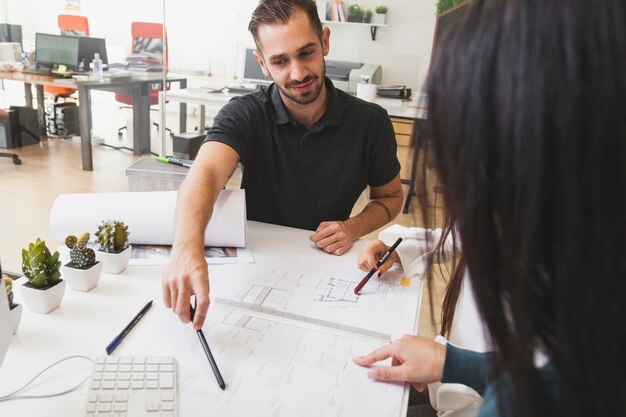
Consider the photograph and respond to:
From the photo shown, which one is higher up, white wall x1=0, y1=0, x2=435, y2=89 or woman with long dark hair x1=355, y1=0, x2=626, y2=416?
white wall x1=0, y1=0, x2=435, y2=89

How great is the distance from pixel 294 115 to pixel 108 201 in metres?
0.59

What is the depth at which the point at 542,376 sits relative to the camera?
0.39 meters

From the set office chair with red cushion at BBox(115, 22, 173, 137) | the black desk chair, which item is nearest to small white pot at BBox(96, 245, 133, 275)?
the black desk chair

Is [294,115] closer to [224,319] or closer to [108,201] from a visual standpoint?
[108,201]

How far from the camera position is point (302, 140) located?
1.39m

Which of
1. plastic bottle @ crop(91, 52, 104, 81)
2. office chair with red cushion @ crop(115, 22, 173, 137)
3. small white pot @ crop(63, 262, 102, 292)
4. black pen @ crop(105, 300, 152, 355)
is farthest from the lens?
office chair with red cushion @ crop(115, 22, 173, 137)

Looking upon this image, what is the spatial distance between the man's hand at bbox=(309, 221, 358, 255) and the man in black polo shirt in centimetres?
5

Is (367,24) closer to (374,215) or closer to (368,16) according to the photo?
(368,16)

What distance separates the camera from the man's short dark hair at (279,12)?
1.28m

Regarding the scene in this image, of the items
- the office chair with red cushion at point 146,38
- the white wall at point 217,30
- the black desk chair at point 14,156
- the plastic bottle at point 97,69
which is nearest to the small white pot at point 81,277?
the black desk chair at point 14,156

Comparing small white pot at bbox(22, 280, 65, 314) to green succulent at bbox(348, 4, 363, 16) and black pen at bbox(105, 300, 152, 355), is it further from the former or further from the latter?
green succulent at bbox(348, 4, 363, 16)

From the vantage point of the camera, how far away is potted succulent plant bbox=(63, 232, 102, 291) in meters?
0.85

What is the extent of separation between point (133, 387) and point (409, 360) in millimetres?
382

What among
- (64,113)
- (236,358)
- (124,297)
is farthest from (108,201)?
(64,113)
